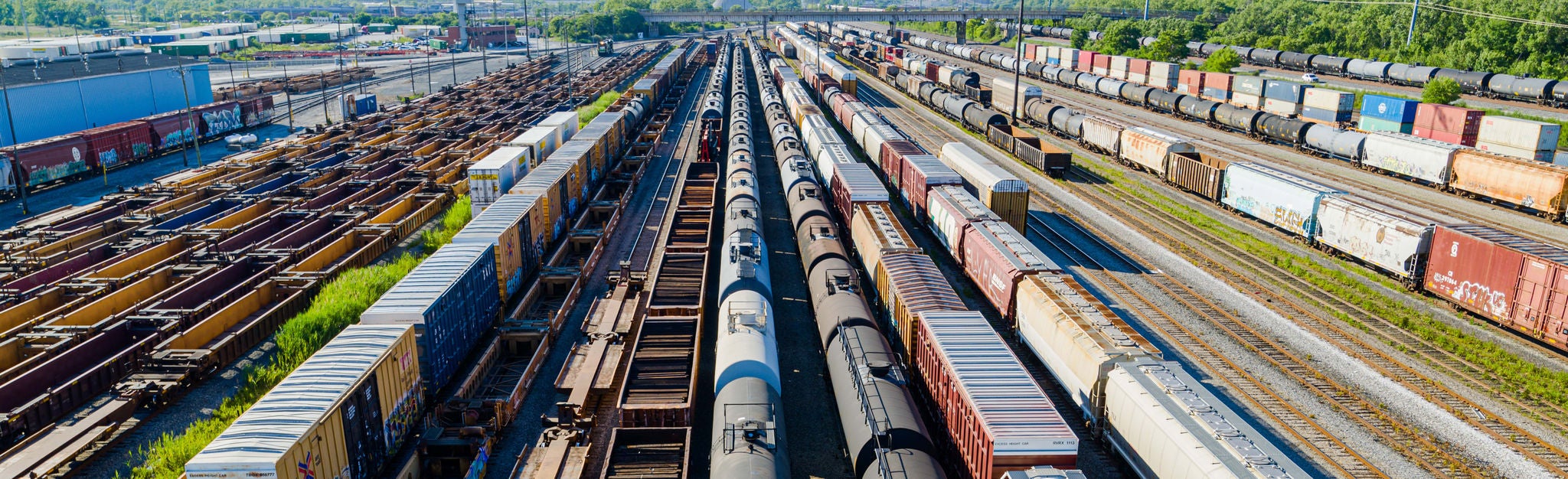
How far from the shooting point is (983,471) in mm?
17156

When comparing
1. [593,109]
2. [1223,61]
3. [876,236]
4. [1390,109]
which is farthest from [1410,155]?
[593,109]

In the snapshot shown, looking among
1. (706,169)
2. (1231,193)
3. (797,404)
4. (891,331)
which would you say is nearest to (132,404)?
(797,404)

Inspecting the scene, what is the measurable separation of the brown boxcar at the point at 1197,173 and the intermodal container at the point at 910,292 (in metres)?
24.4

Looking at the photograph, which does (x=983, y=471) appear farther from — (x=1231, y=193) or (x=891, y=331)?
(x=1231, y=193)

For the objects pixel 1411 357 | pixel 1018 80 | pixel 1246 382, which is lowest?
pixel 1246 382

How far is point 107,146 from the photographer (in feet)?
186

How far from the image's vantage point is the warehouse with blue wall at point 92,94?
60906mm

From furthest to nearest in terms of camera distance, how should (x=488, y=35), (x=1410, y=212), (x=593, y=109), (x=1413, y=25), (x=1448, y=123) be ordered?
(x=488, y=35) → (x=1413, y=25) → (x=593, y=109) → (x=1448, y=123) → (x=1410, y=212)

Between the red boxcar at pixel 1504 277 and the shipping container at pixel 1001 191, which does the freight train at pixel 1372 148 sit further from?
the shipping container at pixel 1001 191

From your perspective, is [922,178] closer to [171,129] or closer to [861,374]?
[861,374]

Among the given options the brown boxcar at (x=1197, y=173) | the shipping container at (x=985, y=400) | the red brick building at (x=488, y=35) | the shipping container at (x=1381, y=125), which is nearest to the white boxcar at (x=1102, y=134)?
the brown boxcar at (x=1197, y=173)

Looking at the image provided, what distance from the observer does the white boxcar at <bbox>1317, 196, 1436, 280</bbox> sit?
31131 mm

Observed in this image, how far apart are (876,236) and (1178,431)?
15.0 m

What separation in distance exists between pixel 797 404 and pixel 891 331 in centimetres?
420
